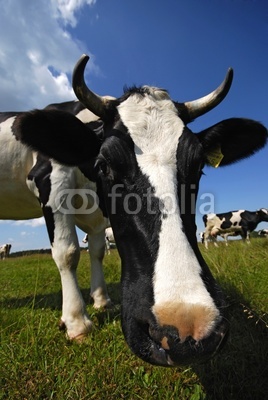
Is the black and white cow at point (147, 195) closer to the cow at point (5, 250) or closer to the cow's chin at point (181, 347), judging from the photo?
the cow's chin at point (181, 347)

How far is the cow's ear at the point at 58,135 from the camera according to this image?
327 centimetres

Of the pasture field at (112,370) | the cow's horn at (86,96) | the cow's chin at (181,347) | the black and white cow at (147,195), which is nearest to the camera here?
the cow's chin at (181,347)

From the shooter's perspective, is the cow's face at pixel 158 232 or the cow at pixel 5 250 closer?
the cow's face at pixel 158 232

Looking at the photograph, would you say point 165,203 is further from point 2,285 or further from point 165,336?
point 2,285

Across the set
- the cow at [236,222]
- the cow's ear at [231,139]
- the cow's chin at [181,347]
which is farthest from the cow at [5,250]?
the cow's chin at [181,347]

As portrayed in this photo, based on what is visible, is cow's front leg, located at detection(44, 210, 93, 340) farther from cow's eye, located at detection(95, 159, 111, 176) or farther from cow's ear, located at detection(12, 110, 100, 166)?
cow's eye, located at detection(95, 159, 111, 176)

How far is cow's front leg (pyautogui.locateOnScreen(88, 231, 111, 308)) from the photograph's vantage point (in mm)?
5039

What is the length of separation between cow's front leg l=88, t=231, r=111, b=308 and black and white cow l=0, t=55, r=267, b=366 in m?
1.07

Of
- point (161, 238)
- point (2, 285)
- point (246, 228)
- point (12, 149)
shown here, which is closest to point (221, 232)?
point (246, 228)

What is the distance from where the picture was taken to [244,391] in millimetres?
2508

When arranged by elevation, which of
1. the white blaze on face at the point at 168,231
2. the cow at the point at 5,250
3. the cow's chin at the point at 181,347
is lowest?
the cow at the point at 5,250

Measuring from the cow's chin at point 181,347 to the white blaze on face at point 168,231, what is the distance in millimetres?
33

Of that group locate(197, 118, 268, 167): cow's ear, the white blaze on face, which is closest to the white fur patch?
Answer: the white blaze on face

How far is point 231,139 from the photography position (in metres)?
3.78
